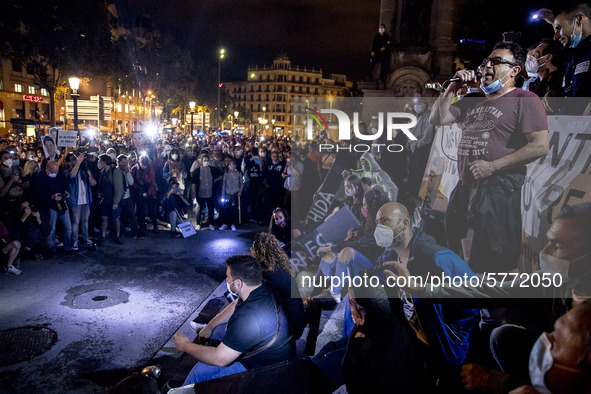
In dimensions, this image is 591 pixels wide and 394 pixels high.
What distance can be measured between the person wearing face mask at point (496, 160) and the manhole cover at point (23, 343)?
5123mm

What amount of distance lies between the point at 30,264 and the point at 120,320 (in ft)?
11.3

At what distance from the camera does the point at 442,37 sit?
1069cm

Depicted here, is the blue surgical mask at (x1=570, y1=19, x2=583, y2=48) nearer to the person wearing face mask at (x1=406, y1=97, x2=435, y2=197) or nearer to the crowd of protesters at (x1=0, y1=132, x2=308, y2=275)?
the person wearing face mask at (x1=406, y1=97, x2=435, y2=197)

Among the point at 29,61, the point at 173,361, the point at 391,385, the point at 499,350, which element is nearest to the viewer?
the point at 499,350

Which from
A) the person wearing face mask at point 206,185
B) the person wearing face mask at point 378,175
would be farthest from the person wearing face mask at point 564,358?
the person wearing face mask at point 206,185

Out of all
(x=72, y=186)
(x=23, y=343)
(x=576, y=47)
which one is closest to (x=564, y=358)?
(x=576, y=47)

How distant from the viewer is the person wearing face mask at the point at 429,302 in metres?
2.85

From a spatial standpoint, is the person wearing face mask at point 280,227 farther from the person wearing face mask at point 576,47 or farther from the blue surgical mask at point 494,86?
the person wearing face mask at point 576,47

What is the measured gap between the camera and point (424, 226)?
318 centimetres

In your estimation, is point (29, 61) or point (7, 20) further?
point (29, 61)

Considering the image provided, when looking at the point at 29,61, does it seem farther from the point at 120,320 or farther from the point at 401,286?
the point at 401,286

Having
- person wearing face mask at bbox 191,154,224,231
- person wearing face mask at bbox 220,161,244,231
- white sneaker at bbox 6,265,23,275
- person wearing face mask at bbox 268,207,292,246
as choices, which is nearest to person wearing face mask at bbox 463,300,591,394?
person wearing face mask at bbox 268,207,292,246

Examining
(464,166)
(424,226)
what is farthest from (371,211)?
(464,166)

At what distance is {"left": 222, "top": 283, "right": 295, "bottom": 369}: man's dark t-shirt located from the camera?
3.40m
